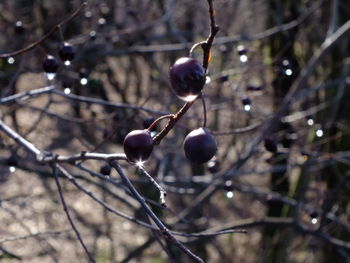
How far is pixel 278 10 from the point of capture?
16.3 feet

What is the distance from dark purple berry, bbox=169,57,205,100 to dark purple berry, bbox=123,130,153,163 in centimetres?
16

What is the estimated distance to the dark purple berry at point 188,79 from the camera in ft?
3.19

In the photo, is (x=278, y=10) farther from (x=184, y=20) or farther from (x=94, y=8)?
(x=94, y=8)

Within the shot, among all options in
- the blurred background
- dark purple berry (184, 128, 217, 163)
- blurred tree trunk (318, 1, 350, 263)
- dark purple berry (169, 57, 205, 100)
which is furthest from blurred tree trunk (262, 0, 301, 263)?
dark purple berry (169, 57, 205, 100)

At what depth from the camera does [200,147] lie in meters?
1.11

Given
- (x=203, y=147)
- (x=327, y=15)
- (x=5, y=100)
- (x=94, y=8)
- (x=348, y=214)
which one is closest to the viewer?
(x=203, y=147)

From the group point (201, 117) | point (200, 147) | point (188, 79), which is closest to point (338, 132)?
point (201, 117)

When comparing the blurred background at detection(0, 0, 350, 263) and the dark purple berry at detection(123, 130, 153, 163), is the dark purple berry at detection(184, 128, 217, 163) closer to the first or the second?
the dark purple berry at detection(123, 130, 153, 163)

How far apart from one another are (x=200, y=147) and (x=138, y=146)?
0.12m

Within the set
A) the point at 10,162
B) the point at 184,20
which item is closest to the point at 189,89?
the point at 10,162

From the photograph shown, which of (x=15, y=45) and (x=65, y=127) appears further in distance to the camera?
(x=65, y=127)

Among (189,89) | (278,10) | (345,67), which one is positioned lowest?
(189,89)

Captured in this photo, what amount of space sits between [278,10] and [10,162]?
3.31 metres

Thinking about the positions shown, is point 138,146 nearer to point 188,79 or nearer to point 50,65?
point 188,79
